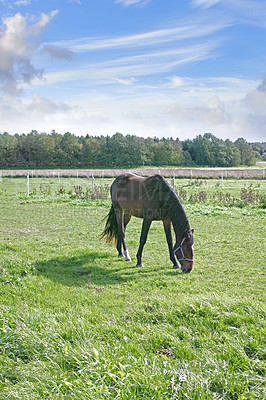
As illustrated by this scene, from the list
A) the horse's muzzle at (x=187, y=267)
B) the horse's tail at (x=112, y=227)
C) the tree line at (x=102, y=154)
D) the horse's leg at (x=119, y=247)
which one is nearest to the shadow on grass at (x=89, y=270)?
the horse's leg at (x=119, y=247)

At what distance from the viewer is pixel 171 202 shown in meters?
6.60

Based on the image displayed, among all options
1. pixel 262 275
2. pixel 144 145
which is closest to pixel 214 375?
pixel 262 275

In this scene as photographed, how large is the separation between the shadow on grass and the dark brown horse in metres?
0.42

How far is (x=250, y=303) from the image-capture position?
4.15m

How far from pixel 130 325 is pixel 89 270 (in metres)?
2.96

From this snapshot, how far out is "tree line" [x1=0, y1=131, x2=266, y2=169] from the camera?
73875 millimetres

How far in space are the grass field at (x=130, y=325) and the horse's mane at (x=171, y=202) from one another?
3.26 feet

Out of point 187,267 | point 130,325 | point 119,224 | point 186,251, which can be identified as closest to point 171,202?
point 186,251

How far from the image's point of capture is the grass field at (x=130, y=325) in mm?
2646

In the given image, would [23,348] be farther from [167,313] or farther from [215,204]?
[215,204]

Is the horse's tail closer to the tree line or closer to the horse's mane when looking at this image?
the horse's mane

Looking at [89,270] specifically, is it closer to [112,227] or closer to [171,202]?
[112,227]

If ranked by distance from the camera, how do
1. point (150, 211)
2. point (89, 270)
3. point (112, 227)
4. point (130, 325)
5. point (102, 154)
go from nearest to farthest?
point (130, 325), point (89, 270), point (150, 211), point (112, 227), point (102, 154)

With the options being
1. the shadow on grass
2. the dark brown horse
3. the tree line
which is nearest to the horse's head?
the dark brown horse
